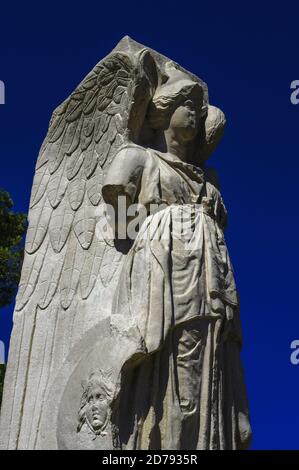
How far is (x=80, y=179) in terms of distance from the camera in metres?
6.34

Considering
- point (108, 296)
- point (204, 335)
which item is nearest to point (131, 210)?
point (108, 296)

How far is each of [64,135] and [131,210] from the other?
126cm

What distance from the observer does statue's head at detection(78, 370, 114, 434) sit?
4.73 metres

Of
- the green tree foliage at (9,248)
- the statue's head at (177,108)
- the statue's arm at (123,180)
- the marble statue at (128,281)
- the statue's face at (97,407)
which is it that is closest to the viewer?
the statue's face at (97,407)

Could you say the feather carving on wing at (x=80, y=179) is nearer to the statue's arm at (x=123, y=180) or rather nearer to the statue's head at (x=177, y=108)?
the statue's head at (x=177, y=108)

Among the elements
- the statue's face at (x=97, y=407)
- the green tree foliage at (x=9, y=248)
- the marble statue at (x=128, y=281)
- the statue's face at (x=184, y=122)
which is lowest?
the statue's face at (x=97, y=407)

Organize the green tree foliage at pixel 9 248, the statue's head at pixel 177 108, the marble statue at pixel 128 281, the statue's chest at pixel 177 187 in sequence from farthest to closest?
the green tree foliage at pixel 9 248 → the statue's head at pixel 177 108 → the statue's chest at pixel 177 187 → the marble statue at pixel 128 281

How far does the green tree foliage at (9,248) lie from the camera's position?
531 inches

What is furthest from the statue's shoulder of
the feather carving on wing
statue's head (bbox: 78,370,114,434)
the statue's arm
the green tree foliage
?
the green tree foliage

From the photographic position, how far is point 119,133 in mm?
6188

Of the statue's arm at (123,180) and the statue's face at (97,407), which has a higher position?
the statue's arm at (123,180)

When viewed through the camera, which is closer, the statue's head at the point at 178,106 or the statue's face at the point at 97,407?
the statue's face at the point at 97,407

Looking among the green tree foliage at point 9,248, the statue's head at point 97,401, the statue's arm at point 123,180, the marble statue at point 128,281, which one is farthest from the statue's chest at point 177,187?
the green tree foliage at point 9,248

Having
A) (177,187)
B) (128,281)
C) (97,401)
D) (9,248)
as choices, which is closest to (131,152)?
(177,187)
